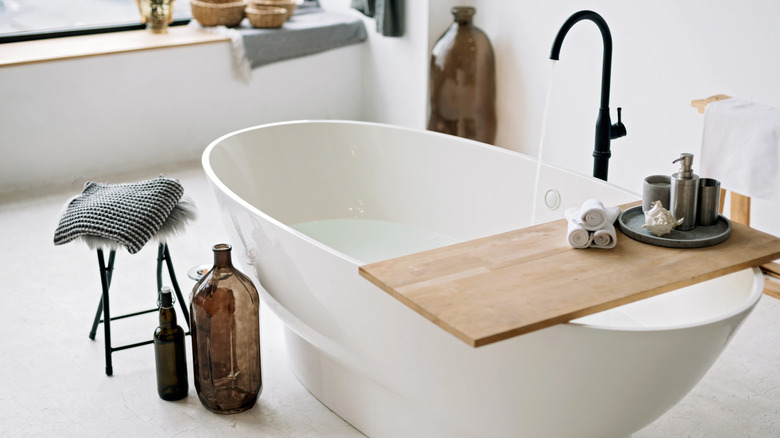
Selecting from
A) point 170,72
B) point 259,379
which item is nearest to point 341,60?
point 170,72

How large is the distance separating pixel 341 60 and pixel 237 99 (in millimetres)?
672

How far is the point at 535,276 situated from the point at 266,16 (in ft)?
10.7

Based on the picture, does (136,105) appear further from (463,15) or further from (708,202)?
(708,202)

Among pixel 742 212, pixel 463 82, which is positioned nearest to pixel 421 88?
pixel 463 82

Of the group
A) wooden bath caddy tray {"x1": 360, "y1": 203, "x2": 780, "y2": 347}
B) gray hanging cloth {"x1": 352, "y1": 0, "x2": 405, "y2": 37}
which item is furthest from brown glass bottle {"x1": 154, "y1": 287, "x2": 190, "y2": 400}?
gray hanging cloth {"x1": 352, "y1": 0, "x2": 405, "y2": 37}

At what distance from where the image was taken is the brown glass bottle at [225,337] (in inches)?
86.6

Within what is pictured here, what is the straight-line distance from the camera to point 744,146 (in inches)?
101

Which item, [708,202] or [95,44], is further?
[95,44]

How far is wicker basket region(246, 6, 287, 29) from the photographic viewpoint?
453cm

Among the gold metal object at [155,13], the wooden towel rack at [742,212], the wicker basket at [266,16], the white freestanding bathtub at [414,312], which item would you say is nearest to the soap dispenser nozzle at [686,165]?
the white freestanding bathtub at [414,312]

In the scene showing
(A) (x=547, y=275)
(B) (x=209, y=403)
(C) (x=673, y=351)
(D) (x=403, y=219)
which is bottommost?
(B) (x=209, y=403)

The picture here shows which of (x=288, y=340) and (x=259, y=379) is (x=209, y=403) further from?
(x=288, y=340)

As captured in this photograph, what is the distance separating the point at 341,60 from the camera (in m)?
4.83

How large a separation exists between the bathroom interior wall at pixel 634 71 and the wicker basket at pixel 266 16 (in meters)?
0.90
